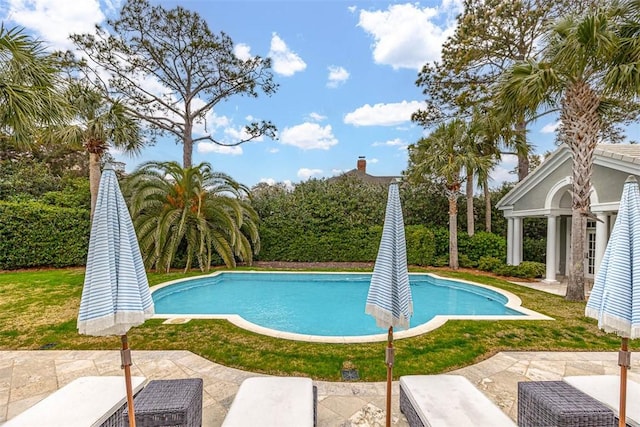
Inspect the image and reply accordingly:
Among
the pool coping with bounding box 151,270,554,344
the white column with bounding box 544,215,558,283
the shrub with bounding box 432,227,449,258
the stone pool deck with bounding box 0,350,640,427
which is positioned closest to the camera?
the stone pool deck with bounding box 0,350,640,427

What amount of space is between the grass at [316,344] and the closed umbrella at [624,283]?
2771 millimetres

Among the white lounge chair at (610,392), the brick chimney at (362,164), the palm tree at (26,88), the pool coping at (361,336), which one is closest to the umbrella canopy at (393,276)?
the white lounge chair at (610,392)

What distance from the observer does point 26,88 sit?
673 centimetres

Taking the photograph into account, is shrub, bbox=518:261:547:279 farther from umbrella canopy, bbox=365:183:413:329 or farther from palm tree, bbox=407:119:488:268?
umbrella canopy, bbox=365:183:413:329

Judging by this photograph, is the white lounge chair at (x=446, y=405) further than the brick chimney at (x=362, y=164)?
No

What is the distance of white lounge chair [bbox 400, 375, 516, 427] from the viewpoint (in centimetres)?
281

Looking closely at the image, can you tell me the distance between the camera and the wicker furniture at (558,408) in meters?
2.88

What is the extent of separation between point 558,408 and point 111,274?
4.12m

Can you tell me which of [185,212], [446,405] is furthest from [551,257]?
[185,212]

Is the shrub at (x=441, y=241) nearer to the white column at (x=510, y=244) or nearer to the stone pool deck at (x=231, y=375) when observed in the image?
the white column at (x=510, y=244)

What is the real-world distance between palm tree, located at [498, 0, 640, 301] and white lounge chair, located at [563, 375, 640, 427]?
7221 mm

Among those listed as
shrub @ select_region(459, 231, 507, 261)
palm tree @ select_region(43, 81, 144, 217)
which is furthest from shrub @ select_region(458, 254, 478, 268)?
palm tree @ select_region(43, 81, 144, 217)

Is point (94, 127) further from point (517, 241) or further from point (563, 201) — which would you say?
point (563, 201)

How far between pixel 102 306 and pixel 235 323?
17.1 feet
